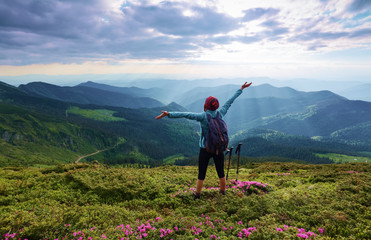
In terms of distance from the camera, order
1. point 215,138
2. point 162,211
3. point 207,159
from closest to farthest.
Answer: point 215,138, point 162,211, point 207,159

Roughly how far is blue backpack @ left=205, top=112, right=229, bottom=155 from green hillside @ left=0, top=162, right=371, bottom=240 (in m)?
3.02

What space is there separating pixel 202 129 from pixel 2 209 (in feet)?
32.0

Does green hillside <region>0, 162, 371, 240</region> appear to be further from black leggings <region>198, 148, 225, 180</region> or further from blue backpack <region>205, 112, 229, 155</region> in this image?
blue backpack <region>205, 112, 229, 155</region>

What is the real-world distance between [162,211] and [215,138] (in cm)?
456

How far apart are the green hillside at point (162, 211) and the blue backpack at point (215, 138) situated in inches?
119

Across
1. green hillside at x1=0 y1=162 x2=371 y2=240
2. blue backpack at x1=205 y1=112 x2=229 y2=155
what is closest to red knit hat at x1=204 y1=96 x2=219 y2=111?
blue backpack at x1=205 y1=112 x2=229 y2=155

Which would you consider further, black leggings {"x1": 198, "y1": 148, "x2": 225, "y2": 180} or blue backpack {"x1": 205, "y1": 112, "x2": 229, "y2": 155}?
black leggings {"x1": 198, "y1": 148, "x2": 225, "y2": 180}

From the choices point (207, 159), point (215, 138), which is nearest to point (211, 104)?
point (215, 138)

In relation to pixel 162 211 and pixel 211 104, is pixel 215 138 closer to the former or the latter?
pixel 211 104

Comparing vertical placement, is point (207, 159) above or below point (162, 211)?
above

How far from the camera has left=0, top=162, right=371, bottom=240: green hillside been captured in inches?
260

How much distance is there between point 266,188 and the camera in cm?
1205

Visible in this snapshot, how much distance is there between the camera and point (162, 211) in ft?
29.3

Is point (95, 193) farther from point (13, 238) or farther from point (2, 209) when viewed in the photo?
point (13, 238)
